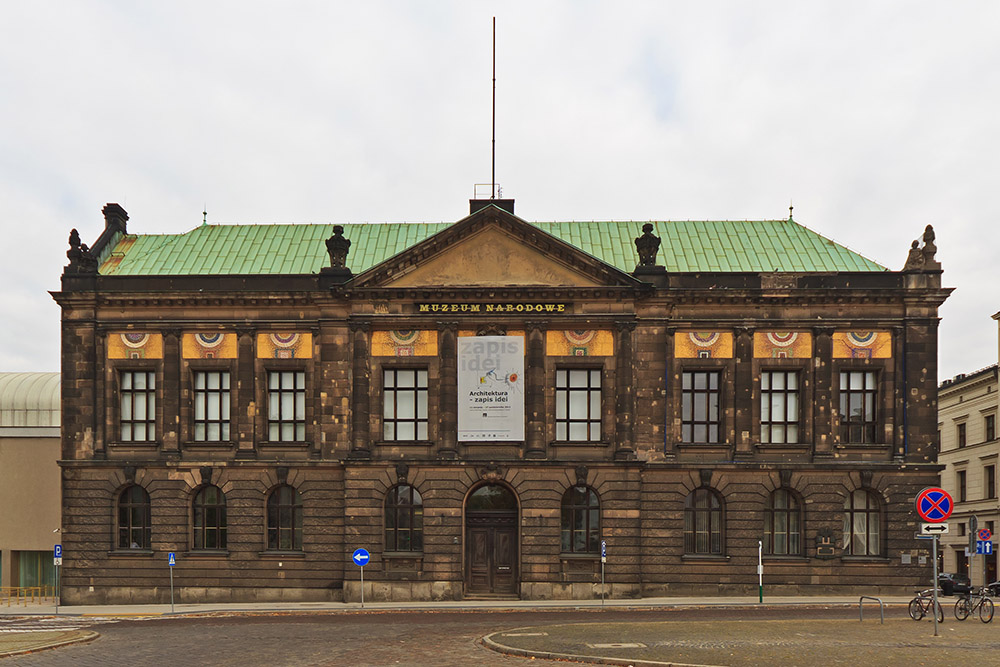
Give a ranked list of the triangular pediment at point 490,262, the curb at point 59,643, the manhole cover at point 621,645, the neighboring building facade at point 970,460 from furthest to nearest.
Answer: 1. the neighboring building facade at point 970,460
2. the triangular pediment at point 490,262
3. the curb at point 59,643
4. the manhole cover at point 621,645

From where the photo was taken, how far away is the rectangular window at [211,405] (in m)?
41.1

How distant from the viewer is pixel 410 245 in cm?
4562

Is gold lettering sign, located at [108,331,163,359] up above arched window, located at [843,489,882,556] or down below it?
above

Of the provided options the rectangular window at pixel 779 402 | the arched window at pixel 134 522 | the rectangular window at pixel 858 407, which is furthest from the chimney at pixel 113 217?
the rectangular window at pixel 858 407

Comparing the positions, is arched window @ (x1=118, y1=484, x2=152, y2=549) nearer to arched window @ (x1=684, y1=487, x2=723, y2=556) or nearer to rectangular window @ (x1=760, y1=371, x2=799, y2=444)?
arched window @ (x1=684, y1=487, x2=723, y2=556)

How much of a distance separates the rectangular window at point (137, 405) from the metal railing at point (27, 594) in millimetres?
9479

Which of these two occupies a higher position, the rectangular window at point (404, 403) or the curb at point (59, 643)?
the rectangular window at point (404, 403)

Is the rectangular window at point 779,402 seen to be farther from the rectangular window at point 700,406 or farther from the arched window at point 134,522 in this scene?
the arched window at point 134,522

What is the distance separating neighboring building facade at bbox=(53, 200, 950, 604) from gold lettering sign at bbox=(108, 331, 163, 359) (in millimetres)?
100

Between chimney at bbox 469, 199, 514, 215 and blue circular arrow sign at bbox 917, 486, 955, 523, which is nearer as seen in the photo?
blue circular arrow sign at bbox 917, 486, 955, 523

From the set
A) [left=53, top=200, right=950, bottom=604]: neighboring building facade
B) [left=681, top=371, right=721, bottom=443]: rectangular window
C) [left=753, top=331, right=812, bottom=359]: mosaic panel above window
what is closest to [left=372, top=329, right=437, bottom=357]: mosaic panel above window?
[left=53, top=200, right=950, bottom=604]: neighboring building facade

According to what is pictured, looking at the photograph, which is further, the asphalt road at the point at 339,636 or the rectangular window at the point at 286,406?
the rectangular window at the point at 286,406

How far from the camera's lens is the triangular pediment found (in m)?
39.8

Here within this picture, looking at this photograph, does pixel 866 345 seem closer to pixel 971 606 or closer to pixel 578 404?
pixel 578 404
